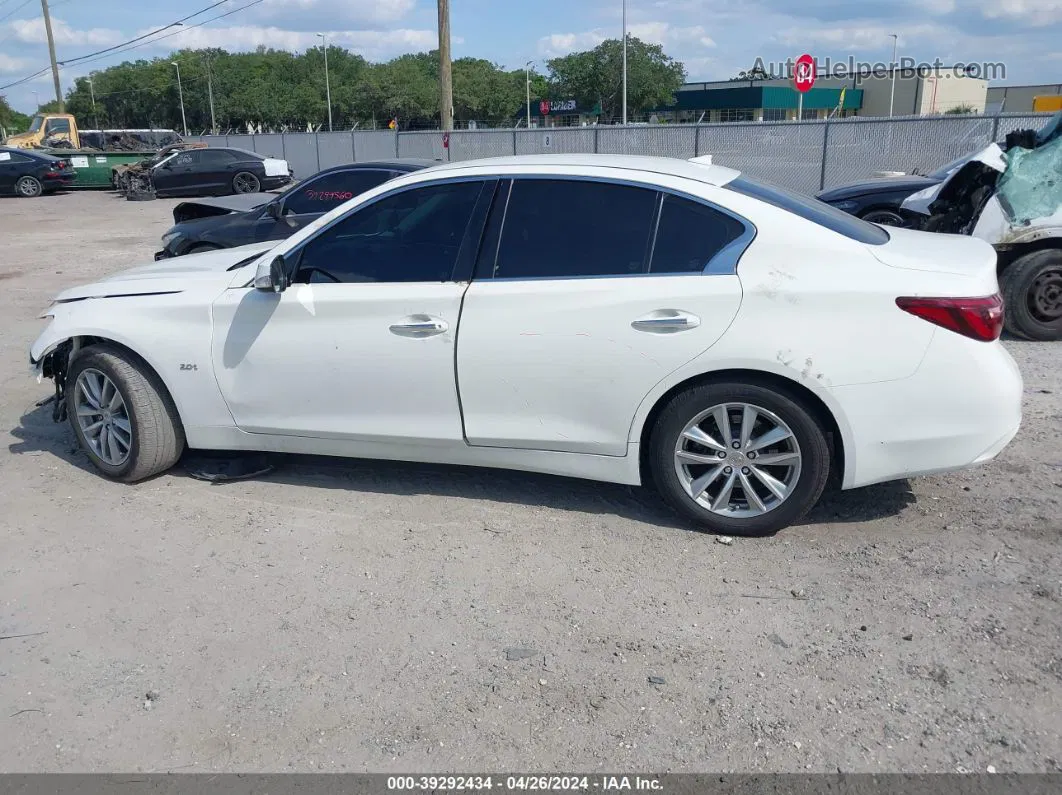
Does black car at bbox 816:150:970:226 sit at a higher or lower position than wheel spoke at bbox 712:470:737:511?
higher

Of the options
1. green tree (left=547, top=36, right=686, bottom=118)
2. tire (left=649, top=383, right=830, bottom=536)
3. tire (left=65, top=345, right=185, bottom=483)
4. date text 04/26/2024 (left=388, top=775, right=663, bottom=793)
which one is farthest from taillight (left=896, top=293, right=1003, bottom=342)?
green tree (left=547, top=36, right=686, bottom=118)

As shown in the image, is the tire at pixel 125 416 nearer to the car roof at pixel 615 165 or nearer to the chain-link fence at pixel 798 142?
the car roof at pixel 615 165

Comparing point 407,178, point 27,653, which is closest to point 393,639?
point 27,653

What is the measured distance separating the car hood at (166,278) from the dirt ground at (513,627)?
105 cm

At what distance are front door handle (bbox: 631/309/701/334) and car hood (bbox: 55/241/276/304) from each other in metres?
2.26

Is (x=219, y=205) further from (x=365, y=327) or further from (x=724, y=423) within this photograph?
(x=724, y=423)

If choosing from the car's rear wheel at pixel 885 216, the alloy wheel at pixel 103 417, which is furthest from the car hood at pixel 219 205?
the car's rear wheel at pixel 885 216

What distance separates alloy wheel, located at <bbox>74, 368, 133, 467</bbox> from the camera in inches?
201

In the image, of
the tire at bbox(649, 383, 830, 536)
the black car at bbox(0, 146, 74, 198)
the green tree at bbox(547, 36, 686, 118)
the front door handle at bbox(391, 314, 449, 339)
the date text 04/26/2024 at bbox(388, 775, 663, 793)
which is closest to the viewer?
the date text 04/26/2024 at bbox(388, 775, 663, 793)

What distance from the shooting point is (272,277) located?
4.61 m

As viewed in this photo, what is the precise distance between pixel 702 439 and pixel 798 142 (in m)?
15.6

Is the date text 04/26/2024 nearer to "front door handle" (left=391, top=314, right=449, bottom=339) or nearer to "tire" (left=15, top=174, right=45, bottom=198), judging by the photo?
"front door handle" (left=391, top=314, right=449, bottom=339)

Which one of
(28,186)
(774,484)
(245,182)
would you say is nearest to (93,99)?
(28,186)

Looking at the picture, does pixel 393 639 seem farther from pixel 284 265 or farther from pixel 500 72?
pixel 500 72
